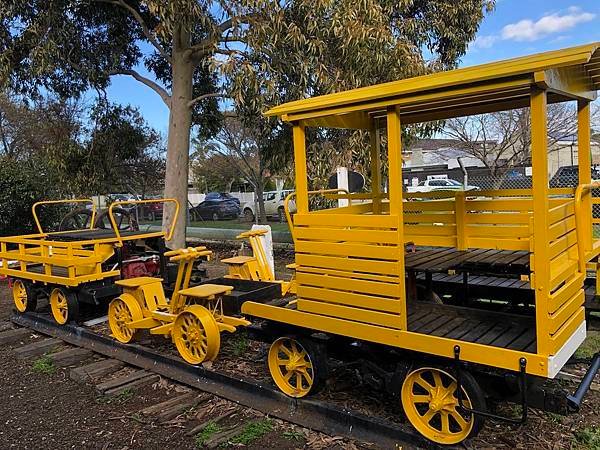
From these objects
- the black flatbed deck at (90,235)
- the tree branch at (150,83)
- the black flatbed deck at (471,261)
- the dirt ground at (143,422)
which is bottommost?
the dirt ground at (143,422)

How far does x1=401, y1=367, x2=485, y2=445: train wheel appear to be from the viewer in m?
3.18

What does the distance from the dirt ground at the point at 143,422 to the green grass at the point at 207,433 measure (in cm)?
4

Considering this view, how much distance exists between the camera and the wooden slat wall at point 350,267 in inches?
136

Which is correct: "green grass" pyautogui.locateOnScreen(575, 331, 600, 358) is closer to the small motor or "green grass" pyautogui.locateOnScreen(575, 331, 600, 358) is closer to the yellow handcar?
the yellow handcar

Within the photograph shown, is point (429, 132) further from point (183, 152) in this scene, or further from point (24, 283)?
point (24, 283)

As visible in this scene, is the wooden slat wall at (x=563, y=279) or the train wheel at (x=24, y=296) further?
the train wheel at (x=24, y=296)

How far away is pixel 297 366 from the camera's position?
4.13 metres

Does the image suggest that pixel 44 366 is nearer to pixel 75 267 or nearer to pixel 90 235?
pixel 75 267

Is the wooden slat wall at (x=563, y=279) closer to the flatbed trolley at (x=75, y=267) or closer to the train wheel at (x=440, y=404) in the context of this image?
the train wheel at (x=440, y=404)

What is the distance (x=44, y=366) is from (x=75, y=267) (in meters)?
1.19

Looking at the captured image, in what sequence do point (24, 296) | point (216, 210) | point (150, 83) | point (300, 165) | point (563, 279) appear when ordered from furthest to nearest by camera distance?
1. point (216, 210)
2. point (150, 83)
3. point (24, 296)
4. point (300, 165)
5. point (563, 279)

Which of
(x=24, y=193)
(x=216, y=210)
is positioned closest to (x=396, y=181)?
(x=24, y=193)

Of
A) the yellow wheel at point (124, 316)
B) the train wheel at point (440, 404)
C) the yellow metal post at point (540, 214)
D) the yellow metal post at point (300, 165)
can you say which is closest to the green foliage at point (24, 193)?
the yellow wheel at point (124, 316)

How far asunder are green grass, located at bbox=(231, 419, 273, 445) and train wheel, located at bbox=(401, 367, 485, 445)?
1.04m
